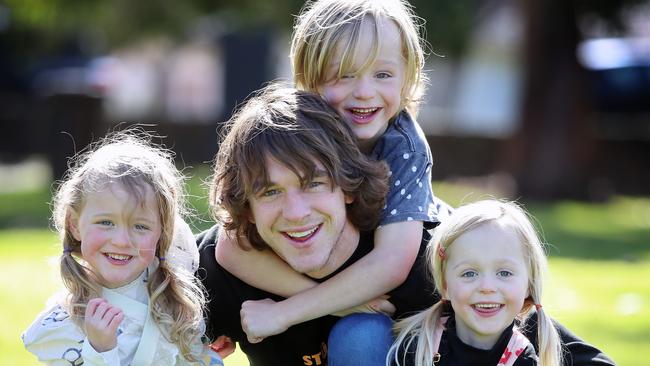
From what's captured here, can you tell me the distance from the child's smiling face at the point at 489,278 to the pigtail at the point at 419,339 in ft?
0.39

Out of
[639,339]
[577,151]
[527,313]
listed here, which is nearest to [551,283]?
[639,339]

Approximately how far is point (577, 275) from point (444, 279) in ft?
15.4

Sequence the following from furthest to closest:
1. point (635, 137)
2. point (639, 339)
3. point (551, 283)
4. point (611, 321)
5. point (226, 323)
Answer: point (635, 137) → point (551, 283) → point (611, 321) → point (639, 339) → point (226, 323)

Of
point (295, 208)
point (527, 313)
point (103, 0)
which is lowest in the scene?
point (527, 313)

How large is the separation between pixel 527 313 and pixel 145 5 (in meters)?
11.4

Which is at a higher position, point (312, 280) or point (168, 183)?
point (168, 183)

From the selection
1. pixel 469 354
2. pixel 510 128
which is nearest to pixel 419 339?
pixel 469 354

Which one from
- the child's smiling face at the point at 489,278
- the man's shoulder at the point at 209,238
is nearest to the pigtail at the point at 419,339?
the child's smiling face at the point at 489,278

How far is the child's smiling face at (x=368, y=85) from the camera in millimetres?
3670

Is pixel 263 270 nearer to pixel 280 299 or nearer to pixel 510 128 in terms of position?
pixel 280 299

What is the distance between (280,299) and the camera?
11.9 ft

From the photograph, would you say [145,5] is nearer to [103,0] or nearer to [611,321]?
[103,0]

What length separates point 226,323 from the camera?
12.2ft

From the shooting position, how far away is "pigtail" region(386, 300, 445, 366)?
3.29m
